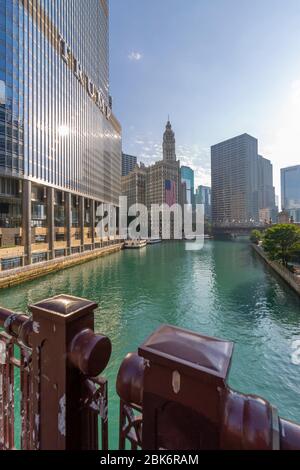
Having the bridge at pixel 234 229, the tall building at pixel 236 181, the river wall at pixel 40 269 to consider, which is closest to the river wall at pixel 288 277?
the river wall at pixel 40 269

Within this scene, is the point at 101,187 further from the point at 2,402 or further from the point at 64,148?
the point at 2,402

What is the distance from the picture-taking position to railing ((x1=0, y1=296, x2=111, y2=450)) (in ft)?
4.80

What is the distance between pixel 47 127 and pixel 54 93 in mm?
7291

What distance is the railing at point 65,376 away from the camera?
146 centimetres

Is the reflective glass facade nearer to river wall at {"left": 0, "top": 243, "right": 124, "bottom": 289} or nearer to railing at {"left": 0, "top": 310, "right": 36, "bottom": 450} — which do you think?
river wall at {"left": 0, "top": 243, "right": 124, "bottom": 289}

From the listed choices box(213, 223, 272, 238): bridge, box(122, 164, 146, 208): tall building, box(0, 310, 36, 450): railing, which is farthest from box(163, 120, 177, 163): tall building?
box(0, 310, 36, 450): railing

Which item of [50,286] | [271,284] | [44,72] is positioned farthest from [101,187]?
[271,284]

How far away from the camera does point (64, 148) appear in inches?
1768

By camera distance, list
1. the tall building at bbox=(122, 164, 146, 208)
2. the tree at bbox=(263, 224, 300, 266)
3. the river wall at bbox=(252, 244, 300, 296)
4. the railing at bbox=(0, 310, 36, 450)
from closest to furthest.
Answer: the railing at bbox=(0, 310, 36, 450)
the river wall at bbox=(252, 244, 300, 296)
the tree at bbox=(263, 224, 300, 266)
the tall building at bbox=(122, 164, 146, 208)

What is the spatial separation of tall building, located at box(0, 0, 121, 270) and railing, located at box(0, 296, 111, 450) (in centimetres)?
2912

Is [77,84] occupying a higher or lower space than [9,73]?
higher

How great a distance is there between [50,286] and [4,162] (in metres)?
17.8

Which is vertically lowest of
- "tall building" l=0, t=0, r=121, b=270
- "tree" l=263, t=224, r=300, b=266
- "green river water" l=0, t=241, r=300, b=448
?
"green river water" l=0, t=241, r=300, b=448

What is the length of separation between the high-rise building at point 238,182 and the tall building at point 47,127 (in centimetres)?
13330
